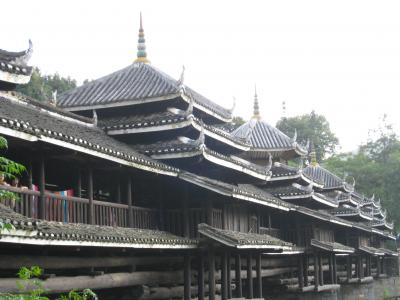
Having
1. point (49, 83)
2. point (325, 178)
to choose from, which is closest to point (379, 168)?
point (325, 178)

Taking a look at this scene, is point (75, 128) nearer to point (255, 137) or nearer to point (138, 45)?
point (138, 45)

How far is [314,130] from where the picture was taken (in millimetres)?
80562

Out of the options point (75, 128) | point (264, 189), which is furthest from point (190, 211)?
point (264, 189)

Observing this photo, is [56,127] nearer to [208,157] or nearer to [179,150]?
[179,150]

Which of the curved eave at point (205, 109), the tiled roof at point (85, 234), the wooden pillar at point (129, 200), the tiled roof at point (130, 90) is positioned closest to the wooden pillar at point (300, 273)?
the curved eave at point (205, 109)

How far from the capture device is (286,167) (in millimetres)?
28656

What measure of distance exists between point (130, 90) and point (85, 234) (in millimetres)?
7962

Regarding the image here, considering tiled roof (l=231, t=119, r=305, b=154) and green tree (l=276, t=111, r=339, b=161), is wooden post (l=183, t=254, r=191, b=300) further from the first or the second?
green tree (l=276, t=111, r=339, b=161)

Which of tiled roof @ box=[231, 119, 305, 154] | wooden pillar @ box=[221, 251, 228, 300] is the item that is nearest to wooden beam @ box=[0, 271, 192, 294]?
wooden pillar @ box=[221, 251, 228, 300]

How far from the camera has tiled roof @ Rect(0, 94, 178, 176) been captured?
12.1 metres

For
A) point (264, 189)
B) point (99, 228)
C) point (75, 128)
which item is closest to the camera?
point (99, 228)

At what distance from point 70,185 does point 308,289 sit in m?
14.3

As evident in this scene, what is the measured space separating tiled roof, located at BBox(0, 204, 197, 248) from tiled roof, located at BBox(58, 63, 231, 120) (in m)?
4.04

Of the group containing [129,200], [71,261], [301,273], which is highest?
[129,200]
